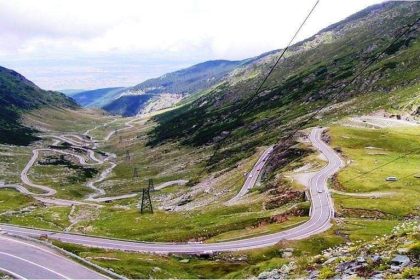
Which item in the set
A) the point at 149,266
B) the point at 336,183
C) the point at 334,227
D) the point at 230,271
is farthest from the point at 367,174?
the point at 149,266

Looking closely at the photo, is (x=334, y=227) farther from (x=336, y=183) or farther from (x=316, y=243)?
(x=336, y=183)

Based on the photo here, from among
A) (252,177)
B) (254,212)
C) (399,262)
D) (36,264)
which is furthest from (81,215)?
(399,262)

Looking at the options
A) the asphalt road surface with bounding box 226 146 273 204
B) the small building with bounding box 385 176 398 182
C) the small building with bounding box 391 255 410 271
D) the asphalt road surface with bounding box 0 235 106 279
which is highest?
the small building with bounding box 391 255 410 271

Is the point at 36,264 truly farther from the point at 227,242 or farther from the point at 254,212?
the point at 254,212

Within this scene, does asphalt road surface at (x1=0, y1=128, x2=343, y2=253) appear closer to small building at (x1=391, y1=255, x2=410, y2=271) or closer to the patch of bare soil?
the patch of bare soil

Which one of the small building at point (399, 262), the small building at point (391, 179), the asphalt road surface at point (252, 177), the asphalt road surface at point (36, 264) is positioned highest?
the small building at point (399, 262)

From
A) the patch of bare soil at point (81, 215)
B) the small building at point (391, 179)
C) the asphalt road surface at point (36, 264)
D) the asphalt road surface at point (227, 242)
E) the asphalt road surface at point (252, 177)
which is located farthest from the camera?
the asphalt road surface at point (252, 177)

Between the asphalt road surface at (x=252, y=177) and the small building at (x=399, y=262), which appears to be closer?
the small building at (x=399, y=262)

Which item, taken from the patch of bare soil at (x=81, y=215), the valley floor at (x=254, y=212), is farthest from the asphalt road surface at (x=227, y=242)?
the patch of bare soil at (x=81, y=215)

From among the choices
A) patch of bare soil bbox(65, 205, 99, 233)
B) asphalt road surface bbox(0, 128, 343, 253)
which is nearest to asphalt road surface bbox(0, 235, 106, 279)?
asphalt road surface bbox(0, 128, 343, 253)

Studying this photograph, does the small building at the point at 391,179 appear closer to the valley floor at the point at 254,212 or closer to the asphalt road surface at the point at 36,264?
the valley floor at the point at 254,212
